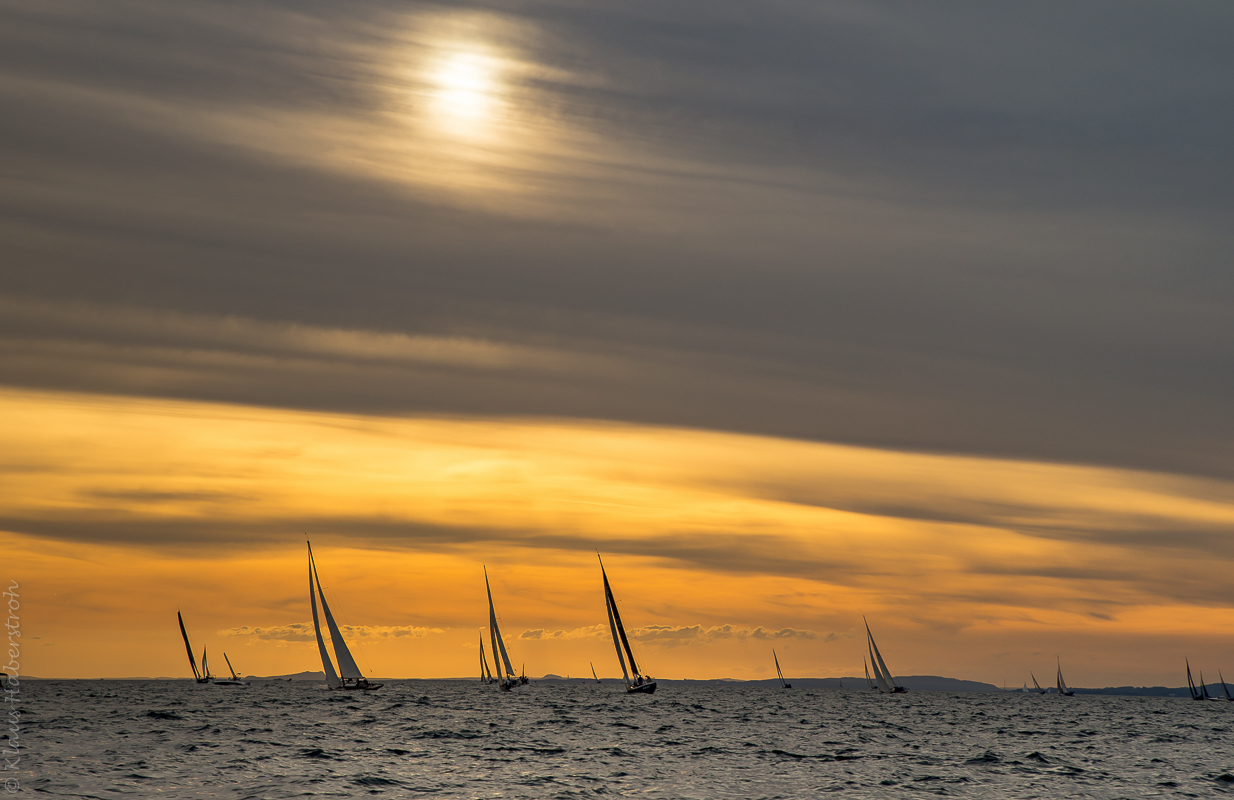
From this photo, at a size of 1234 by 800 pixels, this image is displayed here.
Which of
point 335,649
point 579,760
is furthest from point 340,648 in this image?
point 579,760

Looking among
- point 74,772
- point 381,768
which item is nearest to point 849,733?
point 381,768

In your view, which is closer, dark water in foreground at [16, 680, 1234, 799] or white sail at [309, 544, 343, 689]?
dark water in foreground at [16, 680, 1234, 799]

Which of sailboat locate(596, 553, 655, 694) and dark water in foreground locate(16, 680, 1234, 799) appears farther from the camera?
sailboat locate(596, 553, 655, 694)

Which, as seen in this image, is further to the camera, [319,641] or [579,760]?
[319,641]

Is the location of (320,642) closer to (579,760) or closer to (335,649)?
(335,649)

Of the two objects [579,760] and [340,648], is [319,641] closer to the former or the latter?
[340,648]

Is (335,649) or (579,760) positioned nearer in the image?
(579,760)

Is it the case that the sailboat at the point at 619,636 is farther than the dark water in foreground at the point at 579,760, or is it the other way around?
the sailboat at the point at 619,636

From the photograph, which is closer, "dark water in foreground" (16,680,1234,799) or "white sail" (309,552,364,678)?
"dark water in foreground" (16,680,1234,799)

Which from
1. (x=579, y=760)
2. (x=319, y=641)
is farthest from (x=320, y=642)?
(x=579, y=760)

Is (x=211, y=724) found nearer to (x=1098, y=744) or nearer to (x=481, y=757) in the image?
(x=481, y=757)

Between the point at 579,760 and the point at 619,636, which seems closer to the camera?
the point at 579,760

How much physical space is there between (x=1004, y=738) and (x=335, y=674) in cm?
9686

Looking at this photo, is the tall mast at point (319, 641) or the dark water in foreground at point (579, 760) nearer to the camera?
the dark water in foreground at point (579, 760)
